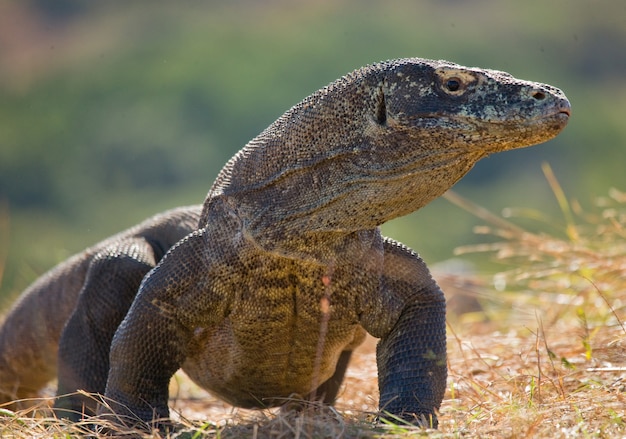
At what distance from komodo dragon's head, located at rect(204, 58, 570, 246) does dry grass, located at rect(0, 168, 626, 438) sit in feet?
2.65

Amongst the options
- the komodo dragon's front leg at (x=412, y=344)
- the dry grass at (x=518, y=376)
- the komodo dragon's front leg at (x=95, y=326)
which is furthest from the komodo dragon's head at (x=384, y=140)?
the komodo dragon's front leg at (x=95, y=326)

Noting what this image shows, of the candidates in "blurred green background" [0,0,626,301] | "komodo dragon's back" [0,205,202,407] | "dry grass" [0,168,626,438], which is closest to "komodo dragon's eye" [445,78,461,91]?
"dry grass" [0,168,626,438]

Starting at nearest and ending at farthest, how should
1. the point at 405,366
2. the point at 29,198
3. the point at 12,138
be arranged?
1. the point at 405,366
2. the point at 29,198
3. the point at 12,138

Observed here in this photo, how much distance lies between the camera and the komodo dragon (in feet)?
12.8

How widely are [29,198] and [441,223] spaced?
12293 mm

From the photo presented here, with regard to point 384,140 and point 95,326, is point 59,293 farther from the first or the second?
point 384,140

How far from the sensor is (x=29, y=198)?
31.2 meters

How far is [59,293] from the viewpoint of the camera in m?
6.02

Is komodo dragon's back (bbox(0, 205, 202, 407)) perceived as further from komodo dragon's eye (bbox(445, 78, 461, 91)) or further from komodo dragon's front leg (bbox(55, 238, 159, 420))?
komodo dragon's eye (bbox(445, 78, 461, 91))

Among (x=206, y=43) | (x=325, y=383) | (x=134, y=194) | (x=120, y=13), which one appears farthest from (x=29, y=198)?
(x=325, y=383)

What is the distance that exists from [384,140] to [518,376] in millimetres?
1511

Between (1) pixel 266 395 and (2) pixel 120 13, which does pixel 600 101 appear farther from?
(1) pixel 266 395

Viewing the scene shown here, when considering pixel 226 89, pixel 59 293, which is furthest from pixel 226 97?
pixel 59 293

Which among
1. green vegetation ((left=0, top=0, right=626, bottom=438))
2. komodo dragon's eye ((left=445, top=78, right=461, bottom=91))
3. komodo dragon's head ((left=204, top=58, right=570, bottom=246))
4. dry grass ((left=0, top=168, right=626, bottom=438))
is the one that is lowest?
dry grass ((left=0, top=168, right=626, bottom=438))
